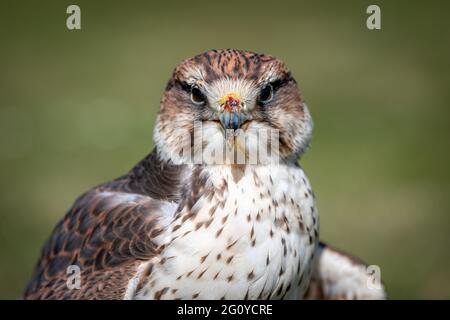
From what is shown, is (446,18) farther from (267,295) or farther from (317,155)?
(267,295)

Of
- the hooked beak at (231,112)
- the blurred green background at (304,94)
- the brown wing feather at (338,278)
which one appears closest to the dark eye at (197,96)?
the hooked beak at (231,112)

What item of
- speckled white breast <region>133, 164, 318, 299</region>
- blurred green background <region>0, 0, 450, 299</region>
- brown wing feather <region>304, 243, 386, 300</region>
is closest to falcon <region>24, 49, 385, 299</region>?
speckled white breast <region>133, 164, 318, 299</region>

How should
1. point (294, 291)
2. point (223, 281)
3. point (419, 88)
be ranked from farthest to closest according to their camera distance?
point (419, 88) < point (294, 291) < point (223, 281)

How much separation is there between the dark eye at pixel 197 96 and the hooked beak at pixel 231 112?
15 cm

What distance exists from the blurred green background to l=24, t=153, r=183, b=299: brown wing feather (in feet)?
7.64

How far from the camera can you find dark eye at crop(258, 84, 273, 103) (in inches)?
163

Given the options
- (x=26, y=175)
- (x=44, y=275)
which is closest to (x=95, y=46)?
(x=26, y=175)

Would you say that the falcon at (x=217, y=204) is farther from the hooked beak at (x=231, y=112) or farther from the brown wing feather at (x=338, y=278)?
the brown wing feather at (x=338, y=278)

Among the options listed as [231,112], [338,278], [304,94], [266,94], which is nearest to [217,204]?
[231,112]

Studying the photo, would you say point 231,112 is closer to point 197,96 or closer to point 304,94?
point 197,96

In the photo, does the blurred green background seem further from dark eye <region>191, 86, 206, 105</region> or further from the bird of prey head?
dark eye <region>191, 86, 206, 105</region>

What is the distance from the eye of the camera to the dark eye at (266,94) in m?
4.15

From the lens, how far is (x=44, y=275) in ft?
15.5
